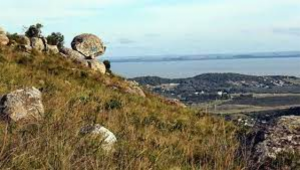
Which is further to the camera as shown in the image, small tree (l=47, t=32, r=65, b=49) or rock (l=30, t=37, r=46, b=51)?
small tree (l=47, t=32, r=65, b=49)

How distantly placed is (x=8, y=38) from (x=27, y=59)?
4.40 meters

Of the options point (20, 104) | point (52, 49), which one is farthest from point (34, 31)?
point (20, 104)

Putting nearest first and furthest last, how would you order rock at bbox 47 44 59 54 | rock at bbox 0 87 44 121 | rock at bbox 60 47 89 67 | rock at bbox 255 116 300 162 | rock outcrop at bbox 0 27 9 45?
rock at bbox 255 116 300 162
rock at bbox 0 87 44 121
rock outcrop at bbox 0 27 9 45
rock at bbox 47 44 59 54
rock at bbox 60 47 89 67

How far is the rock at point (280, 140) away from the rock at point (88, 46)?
85.1 ft

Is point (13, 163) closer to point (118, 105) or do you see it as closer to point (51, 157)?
point (51, 157)

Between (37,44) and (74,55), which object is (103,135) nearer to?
(37,44)

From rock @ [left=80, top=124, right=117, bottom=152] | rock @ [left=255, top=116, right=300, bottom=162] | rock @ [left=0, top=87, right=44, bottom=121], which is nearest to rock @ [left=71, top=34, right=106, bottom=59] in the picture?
rock @ [left=0, top=87, right=44, bottom=121]

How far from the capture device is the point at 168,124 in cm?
1811

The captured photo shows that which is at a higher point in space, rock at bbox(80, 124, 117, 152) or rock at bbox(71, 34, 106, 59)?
rock at bbox(71, 34, 106, 59)

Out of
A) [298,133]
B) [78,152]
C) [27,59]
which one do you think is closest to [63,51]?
[27,59]

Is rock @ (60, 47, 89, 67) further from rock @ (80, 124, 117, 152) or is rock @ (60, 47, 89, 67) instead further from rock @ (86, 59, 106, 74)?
rock @ (80, 124, 117, 152)

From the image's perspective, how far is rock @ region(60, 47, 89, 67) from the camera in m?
32.8

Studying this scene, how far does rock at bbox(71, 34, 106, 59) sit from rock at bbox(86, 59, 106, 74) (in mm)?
1417

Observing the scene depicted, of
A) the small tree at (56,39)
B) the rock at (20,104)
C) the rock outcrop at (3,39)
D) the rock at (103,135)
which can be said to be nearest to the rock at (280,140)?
the rock at (103,135)
